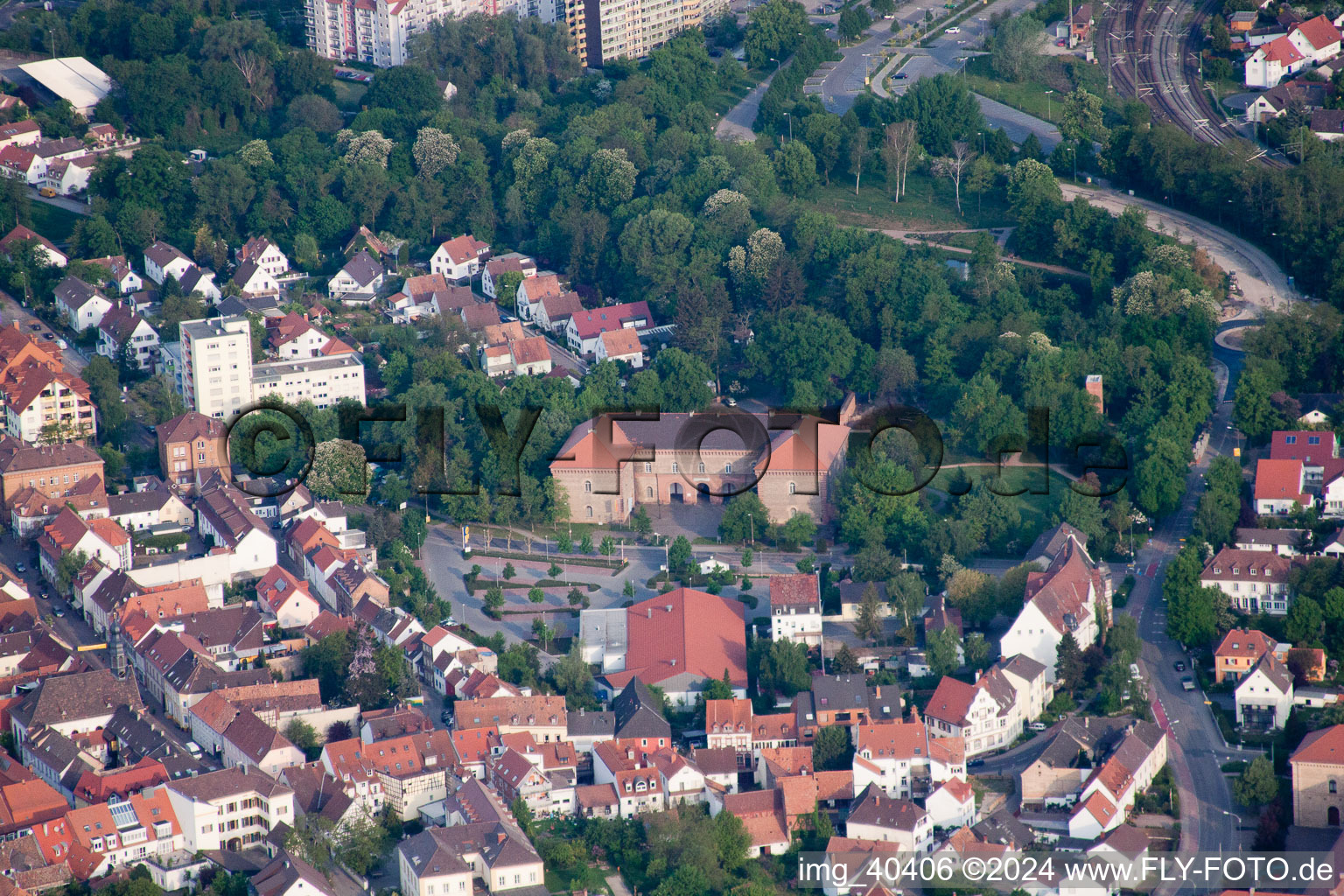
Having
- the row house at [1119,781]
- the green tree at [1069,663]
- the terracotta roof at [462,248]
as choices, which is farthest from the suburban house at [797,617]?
the terracotta roof at [462,248]

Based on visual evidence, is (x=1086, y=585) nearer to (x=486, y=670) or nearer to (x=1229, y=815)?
(x=1229, y=815)

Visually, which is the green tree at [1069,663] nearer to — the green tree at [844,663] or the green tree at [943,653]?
the green tree at [943,653]

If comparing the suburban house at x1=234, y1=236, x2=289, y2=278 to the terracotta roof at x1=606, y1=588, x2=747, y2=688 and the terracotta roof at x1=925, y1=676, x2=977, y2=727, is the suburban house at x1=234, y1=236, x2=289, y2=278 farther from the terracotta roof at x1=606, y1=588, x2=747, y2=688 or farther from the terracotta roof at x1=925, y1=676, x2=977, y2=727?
the terracotta roof at x1=925, y1=676, x2=977, y2=727

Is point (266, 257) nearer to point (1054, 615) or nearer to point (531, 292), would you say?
point (531, 292)

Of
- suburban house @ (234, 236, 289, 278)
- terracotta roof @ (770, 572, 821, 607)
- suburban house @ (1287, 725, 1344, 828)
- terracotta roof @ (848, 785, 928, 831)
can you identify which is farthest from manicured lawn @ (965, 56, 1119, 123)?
terracotta roof @ (848, 785, 928, 831)

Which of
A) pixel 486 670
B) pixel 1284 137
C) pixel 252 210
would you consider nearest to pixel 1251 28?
pixel 1284 137
